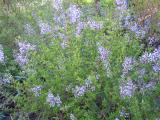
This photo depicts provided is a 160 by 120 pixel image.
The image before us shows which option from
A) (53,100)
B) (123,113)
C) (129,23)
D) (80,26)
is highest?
(129,23)

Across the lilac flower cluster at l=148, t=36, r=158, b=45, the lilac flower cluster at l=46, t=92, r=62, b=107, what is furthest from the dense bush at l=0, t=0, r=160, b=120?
the lilac flower cluster at l=148, t=36, r=158, b=45

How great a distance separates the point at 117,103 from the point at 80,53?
669 mm

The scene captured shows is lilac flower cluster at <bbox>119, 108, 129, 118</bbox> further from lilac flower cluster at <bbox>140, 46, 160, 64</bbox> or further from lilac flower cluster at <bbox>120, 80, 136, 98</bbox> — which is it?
lilac flower cluster at <bbox>140, 46, 160, 64</bbox>

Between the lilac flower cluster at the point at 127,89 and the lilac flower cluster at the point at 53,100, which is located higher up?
the lilac flower cluster at the point at 53,100

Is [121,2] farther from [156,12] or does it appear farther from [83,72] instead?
[83,72]

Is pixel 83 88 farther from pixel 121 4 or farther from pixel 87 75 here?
pixel 121 4

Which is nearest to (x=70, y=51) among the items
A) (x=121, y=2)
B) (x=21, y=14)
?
(x=121, y=2)

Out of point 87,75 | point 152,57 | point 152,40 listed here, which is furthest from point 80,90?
point 152,40

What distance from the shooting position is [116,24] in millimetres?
3871

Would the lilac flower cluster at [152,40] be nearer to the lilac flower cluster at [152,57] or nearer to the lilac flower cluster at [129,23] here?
the lilac flower cluster at [129,23]

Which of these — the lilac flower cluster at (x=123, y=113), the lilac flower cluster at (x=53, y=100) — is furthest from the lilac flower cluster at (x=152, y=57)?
the lilac flower cluster at (x=53, y=100)

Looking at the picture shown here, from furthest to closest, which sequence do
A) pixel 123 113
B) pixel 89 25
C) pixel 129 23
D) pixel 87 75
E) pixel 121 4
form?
1. pixel 121 4
2. pixel 129 23
3. pixel 89 25
4. pixel 87 75
5. pixel 123 113

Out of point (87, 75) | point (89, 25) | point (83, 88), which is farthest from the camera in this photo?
point (89, 25)

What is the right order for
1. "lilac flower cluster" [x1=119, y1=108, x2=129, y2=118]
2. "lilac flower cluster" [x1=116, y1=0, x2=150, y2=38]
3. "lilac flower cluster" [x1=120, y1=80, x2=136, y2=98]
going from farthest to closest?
1. "lilac flower cluster" [x1=116, y1=0, x2=150, y2=38]
2. "lilac flower cluster" [x1=119, y1=108, x2=129, y2=118]
3. "lilac flower cluster" [x1=120, y1=80, x2=136, y2=98]
